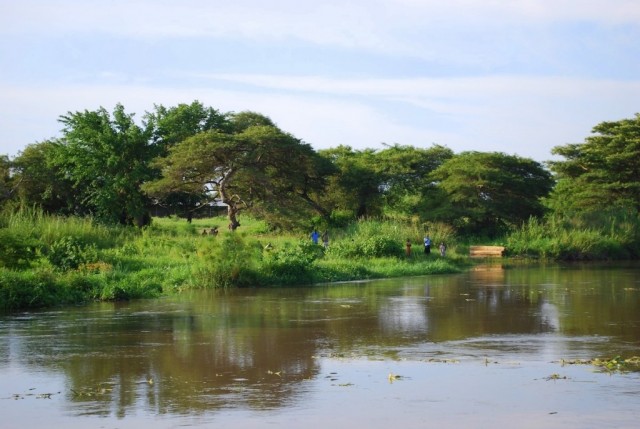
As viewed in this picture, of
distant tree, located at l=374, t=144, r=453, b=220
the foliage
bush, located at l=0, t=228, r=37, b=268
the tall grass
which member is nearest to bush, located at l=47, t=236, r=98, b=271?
bush, located at l=0, t=228, r=37, b=268

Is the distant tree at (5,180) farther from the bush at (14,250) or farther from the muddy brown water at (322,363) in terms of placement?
the muddy brown water at (322,363)

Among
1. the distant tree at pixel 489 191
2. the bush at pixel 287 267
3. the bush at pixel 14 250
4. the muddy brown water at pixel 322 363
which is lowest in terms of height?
the muddy brown water at pixel 322 363

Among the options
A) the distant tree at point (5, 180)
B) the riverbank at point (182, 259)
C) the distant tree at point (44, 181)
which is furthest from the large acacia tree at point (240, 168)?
the distant tree at point (5, 180)

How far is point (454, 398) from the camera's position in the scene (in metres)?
10.7

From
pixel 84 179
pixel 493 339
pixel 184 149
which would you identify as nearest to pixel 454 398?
pixel 493 339

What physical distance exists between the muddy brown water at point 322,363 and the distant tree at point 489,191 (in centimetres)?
2394

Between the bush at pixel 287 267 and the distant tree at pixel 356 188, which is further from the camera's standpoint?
the distant tree at pixel 356 188

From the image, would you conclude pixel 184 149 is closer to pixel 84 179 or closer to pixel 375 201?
pixel 84 179

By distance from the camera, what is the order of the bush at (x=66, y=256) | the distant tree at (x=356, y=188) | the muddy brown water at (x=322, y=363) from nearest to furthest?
the muddy brown water at (x=322, y=363), the bush at (x=66, y=256), the distant tree at (x=356, y=188)

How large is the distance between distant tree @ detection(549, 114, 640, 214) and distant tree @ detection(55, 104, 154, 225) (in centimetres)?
2479

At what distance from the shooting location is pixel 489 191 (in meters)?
47.5

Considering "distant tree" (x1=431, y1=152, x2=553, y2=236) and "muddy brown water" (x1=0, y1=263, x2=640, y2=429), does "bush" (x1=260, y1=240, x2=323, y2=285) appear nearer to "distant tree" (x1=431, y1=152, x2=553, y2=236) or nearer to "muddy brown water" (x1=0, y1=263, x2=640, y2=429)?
Answer: "muddy brown water" (x1=0, y1=263, x2=640, y2=429)

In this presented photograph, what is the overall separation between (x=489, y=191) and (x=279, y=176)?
1163 cm

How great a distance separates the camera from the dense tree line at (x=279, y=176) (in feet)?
138
